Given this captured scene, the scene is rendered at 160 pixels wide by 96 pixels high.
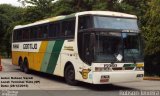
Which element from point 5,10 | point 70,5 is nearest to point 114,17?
point 70,5

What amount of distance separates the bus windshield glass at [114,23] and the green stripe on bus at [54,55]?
302 centimetres

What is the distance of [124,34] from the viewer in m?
15.9

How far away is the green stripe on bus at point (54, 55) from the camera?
61.6 ft

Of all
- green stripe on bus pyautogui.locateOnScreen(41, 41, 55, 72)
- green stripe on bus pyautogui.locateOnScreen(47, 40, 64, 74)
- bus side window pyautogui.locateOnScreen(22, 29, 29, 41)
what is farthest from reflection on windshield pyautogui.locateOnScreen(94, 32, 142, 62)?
bus side window pyautogui.locateOnScreen(22, 29, 29, 41)

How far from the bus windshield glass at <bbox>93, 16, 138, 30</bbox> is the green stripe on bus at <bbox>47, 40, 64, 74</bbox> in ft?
9.91

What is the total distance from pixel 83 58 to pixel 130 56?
192cm

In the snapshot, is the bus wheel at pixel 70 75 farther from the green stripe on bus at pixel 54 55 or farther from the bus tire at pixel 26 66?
the bus tire at pixel 26 66

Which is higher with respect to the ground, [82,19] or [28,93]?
[82,19]

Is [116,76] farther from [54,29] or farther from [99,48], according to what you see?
[54,29]

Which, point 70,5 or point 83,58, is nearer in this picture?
point 83,58

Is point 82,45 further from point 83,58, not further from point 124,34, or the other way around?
point 124,34

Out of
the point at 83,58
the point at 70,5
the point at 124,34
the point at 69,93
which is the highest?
the point at 70,5

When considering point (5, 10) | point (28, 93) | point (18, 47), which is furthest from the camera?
point (5, 10)

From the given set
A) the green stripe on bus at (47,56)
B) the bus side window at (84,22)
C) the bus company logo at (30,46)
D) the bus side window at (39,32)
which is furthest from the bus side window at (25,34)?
the bus side window at (84,22)
